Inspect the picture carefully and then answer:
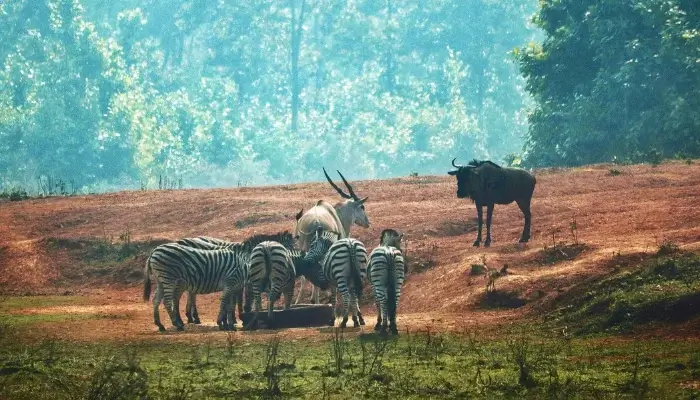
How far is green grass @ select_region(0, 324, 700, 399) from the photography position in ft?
41.2

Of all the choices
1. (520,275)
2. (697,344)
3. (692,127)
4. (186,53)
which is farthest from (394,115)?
(697,344)

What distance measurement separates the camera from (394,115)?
82.4 m

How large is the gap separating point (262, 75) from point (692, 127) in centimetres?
4958

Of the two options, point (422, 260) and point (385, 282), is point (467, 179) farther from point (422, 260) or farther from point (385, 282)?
point (385, 282)

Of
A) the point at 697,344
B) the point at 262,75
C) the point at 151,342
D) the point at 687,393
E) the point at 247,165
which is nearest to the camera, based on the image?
the point at 687,393

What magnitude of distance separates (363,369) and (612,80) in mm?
34703

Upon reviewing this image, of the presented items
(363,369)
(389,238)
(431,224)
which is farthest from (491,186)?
(363,369)

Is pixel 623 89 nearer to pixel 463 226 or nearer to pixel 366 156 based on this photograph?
pixel 463 226

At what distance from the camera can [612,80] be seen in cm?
4619

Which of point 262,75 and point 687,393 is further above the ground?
point 262,75

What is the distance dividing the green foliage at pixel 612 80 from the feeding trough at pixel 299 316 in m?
A: 23.8

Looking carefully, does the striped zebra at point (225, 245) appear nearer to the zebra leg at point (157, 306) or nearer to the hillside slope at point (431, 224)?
the zebra leg at point (157, 306)

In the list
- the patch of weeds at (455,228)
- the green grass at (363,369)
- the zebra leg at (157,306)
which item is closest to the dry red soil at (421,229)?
the patch of weeds at (455,228)

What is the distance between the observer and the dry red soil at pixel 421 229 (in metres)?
19.8
